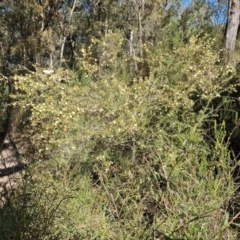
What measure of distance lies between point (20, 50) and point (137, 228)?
4.83 metres

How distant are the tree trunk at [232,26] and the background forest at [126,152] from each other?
0.8 inches

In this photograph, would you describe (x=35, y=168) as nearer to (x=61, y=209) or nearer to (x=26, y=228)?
(x=61, y=209)

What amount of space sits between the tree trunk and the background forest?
2 cm

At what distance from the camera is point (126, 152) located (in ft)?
10.7

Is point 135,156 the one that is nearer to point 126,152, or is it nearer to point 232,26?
point 126,152

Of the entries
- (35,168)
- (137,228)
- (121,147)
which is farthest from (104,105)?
(137,228)

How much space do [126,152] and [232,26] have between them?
395 centimetres

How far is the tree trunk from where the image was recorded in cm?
586

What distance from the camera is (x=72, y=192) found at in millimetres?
2803

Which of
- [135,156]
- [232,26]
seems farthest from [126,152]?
[232,26]

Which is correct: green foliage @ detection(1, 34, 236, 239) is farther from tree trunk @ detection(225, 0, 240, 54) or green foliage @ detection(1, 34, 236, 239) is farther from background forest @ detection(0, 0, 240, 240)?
tree trunk @ detection(225, 0, 240, 54)

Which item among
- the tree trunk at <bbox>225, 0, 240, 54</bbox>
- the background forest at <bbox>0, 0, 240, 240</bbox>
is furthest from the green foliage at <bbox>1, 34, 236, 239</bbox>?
the tree trunk at <bbox>225, 0, 240, 54</bbox>

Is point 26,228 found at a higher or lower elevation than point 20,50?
lower

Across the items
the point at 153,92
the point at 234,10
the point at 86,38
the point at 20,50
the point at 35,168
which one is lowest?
the point at 35,168
